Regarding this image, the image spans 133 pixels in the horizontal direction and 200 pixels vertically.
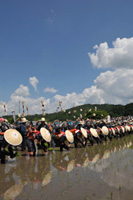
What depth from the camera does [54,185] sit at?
482cm

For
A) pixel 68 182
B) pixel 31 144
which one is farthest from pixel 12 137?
pixel 68 182

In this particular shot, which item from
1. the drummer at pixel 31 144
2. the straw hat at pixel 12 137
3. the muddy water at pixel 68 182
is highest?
the straw hat at pixel 12 137

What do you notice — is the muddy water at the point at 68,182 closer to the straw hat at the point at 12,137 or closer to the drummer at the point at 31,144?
the straw hat at the point at 12,137

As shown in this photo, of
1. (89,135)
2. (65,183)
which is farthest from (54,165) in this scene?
(89,135)

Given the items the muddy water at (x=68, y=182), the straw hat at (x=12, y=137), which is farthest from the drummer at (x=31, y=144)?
the muddy water at (x=68, y=182)

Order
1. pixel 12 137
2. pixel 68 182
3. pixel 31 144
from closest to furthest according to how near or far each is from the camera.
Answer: pixel 68 182 < pixel 12 137 < pixel 31 144

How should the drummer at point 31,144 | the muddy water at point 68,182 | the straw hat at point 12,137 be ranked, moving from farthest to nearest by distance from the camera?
the drummer at point 31,144, the straw hat at point 12,137, the muddy water at point 68,182

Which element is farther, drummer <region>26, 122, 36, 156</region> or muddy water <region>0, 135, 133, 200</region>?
drummer <region>26, 122, 36, 156</region>

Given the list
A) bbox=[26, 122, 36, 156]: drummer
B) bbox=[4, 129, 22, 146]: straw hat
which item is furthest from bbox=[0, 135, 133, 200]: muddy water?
bbox=[26, 122, 36, 156]: drummer

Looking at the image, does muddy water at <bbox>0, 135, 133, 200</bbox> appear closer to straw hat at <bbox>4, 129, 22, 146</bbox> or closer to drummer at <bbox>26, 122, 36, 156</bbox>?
straw hat at <bbox>4, 129, 22, 146</bbox>

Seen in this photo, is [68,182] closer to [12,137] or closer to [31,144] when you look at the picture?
[12,137]

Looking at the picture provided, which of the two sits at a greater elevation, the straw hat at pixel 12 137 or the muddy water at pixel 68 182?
the straw hat at pixel 12 137

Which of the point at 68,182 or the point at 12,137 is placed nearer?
the point at 68,182

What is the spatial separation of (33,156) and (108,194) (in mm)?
5856
